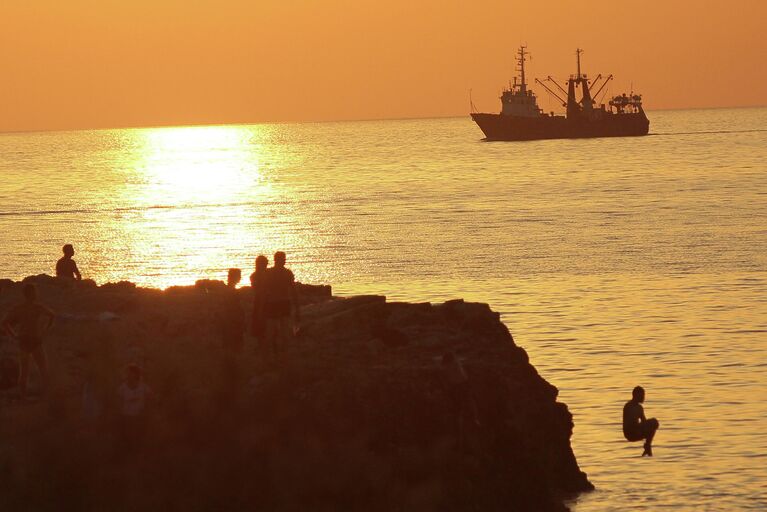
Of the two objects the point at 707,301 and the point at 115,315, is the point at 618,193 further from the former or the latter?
the point at 115,315

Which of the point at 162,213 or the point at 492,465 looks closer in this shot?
the point at 492,465

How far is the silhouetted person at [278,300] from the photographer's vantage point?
1869cm

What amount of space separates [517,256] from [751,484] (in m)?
36.1

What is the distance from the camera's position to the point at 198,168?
7682 inches

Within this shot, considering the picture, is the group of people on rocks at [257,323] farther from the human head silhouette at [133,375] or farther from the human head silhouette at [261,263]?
the human head silhouette at [133,375]

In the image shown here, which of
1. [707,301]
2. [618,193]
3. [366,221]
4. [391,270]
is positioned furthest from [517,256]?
[618,193]

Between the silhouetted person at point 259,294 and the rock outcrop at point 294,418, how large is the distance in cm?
46

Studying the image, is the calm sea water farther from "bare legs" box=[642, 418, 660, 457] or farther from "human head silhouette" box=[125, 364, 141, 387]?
"human head silhouette" box=[125, 364, 141, 387]

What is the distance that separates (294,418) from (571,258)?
3895 centimetres

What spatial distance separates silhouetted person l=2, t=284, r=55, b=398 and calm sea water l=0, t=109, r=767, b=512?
841 centimetres

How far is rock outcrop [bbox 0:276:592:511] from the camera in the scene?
640 inches

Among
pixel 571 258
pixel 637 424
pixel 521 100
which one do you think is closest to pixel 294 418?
pixel 637 424

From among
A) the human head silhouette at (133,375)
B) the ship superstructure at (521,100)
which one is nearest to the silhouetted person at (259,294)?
the human head silhouette at (133,375)

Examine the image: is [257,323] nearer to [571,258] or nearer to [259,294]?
[259,294]
